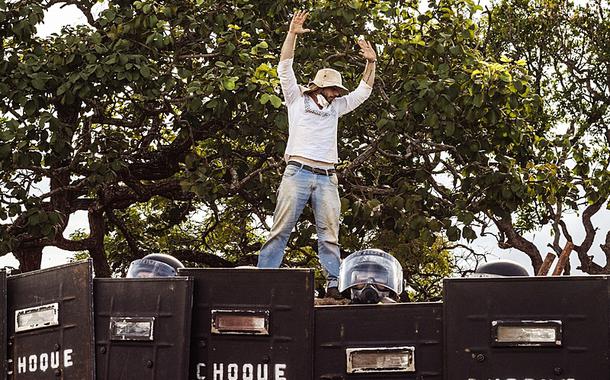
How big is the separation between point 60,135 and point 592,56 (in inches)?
371

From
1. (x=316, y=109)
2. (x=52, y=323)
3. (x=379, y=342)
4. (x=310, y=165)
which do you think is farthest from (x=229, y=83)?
(x=379, y=342)

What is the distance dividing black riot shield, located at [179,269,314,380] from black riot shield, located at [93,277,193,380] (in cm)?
10

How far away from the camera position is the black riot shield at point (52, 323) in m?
5.54

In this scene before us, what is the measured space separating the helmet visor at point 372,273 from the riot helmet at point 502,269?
47 cm

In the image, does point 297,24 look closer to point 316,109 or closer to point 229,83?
point 316,109

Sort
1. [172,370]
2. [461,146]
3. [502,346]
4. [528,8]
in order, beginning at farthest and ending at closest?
[528,8], [461,146], [172,370], [502,346]

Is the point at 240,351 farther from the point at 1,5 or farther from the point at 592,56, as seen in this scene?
the point at 592,56

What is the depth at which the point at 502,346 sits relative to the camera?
4.84 meters

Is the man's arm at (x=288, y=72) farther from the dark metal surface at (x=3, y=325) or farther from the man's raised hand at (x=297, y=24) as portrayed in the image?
the dark metal surface at (x=3, y=325)

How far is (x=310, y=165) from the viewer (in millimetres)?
7766

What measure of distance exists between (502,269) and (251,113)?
20.7ft

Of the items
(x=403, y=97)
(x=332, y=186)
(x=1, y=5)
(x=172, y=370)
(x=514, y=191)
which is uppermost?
(x=1, y=5)

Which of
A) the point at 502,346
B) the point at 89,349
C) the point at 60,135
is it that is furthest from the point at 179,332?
the point at 60,135

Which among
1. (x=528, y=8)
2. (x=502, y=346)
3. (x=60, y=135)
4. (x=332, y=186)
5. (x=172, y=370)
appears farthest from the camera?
(x=528, y=8)
